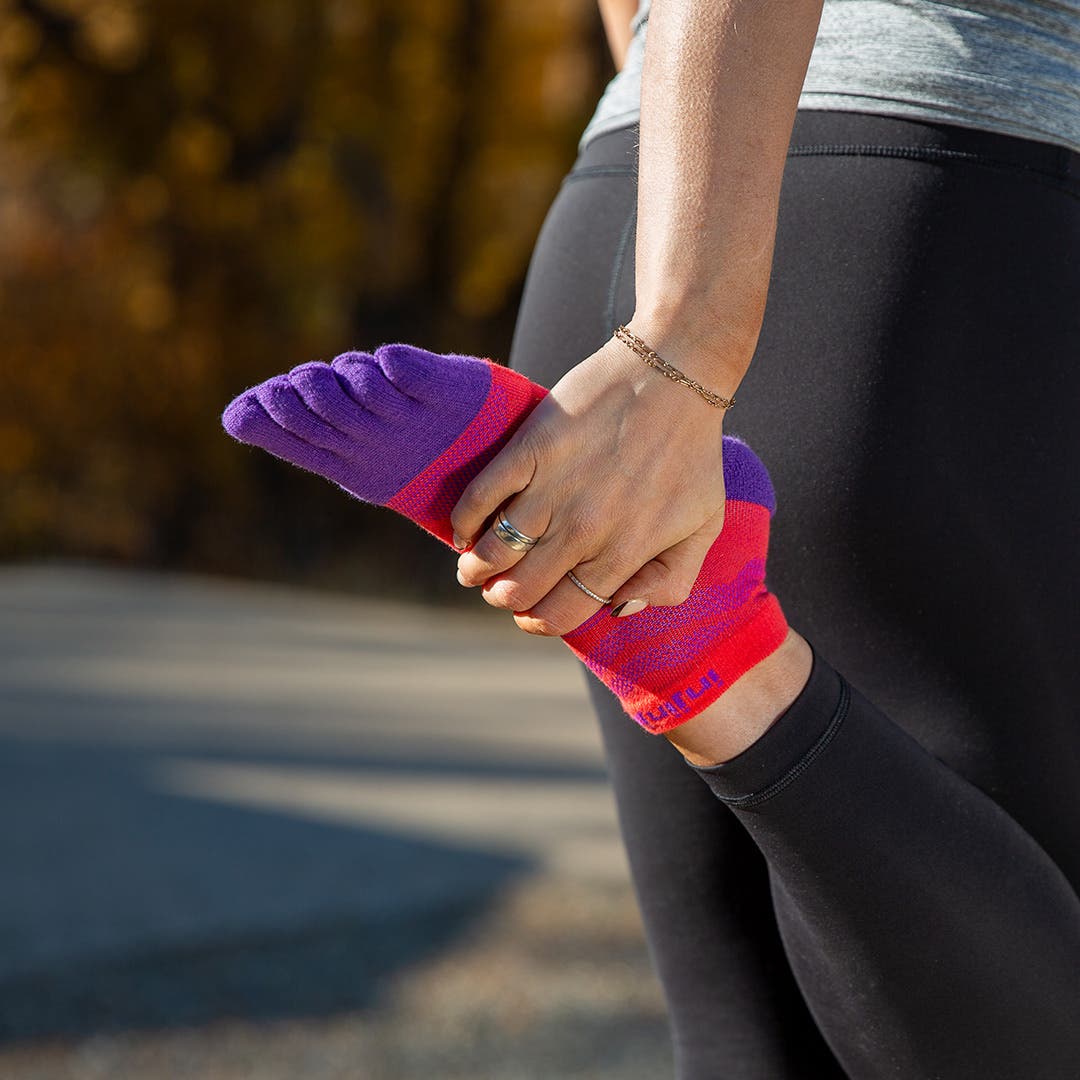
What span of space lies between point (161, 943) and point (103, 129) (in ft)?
15.4

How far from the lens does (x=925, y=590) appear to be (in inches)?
32.0

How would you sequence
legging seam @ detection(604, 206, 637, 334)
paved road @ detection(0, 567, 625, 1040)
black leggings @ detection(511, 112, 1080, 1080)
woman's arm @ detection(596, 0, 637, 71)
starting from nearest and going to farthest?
black leggings @ detection(511, 112, 1080, 1080)
legging seam @ detection(604, 206, 637, 334)
woman's arm @ detection(596, 0, 637, 71)
paved road @ detection(0, 567, 625, 1040)

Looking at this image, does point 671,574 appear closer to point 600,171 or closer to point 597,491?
point 597,491

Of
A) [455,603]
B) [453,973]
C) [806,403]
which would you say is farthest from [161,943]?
[455,603]

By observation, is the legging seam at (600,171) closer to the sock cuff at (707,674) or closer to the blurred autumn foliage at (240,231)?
the sock cuff at (707,674)

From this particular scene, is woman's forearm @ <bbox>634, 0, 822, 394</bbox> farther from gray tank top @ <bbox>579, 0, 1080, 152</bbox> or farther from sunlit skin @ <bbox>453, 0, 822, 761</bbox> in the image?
gray tank top @ <bbox>579, 0, 1080, 152</bbox>

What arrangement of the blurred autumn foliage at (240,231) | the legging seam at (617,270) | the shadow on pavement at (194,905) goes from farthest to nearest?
the blurred autumn foliage at (240,231) < the shadow on pavement at (194,905) < the legging seam at (617,270)

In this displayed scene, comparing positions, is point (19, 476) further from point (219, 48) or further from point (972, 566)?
point (972, 566)

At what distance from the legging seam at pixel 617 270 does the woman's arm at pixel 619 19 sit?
238 mm

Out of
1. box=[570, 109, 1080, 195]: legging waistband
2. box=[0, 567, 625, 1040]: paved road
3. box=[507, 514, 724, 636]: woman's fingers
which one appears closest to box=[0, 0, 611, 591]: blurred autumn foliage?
box=[0, 567, 625, 1040]: paved road

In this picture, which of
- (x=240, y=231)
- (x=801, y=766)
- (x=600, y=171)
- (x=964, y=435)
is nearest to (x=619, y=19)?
(x=600, y=171)

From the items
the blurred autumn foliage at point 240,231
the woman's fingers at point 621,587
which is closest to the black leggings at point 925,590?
the woman's fingers at point 621,587

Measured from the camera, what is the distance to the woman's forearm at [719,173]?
698 millimetres

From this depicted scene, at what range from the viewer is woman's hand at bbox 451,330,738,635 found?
0.68 metres
